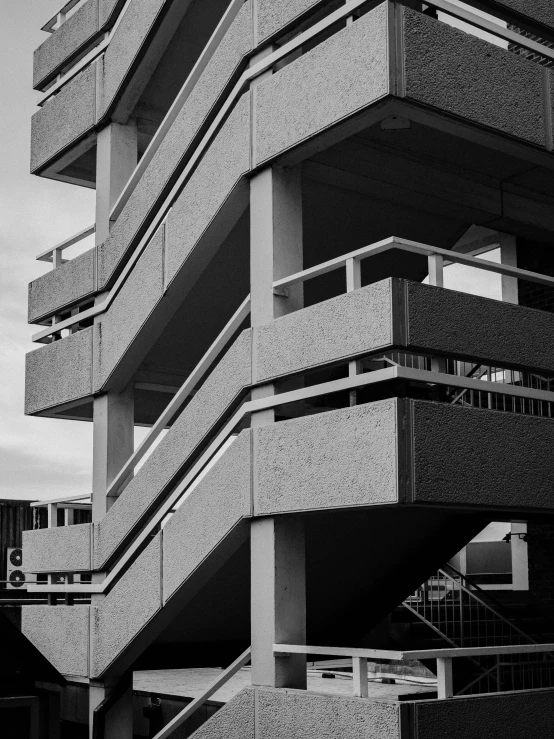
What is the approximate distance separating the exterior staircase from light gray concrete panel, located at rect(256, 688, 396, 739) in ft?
10.7

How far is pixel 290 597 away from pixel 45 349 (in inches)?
235

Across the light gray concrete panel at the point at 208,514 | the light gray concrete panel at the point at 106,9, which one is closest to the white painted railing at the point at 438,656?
the light gray concrete panel at the point at 208,514

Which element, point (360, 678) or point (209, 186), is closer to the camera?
point (360, 678)

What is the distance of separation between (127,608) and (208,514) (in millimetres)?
1832

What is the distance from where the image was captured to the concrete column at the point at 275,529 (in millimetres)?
8398

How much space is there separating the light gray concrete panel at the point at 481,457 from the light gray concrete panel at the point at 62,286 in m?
5.92

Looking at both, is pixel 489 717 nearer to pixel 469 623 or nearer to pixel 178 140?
pixel 469 623

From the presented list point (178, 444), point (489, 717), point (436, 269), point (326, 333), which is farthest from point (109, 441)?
point (489, 717)

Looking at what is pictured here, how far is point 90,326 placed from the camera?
489 inches

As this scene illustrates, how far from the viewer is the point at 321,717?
25.3 ft

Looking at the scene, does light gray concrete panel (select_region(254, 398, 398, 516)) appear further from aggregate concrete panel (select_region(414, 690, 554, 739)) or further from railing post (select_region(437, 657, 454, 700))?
aggregate concrete panel (select_region(414, 690, 554, 739))

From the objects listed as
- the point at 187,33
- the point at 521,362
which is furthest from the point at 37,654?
the point at 187,33

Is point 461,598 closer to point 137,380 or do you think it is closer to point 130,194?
point 137,380

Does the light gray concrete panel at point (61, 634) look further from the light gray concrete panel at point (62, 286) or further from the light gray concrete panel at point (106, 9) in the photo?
the light gray concrete panel at point (106, 9)
